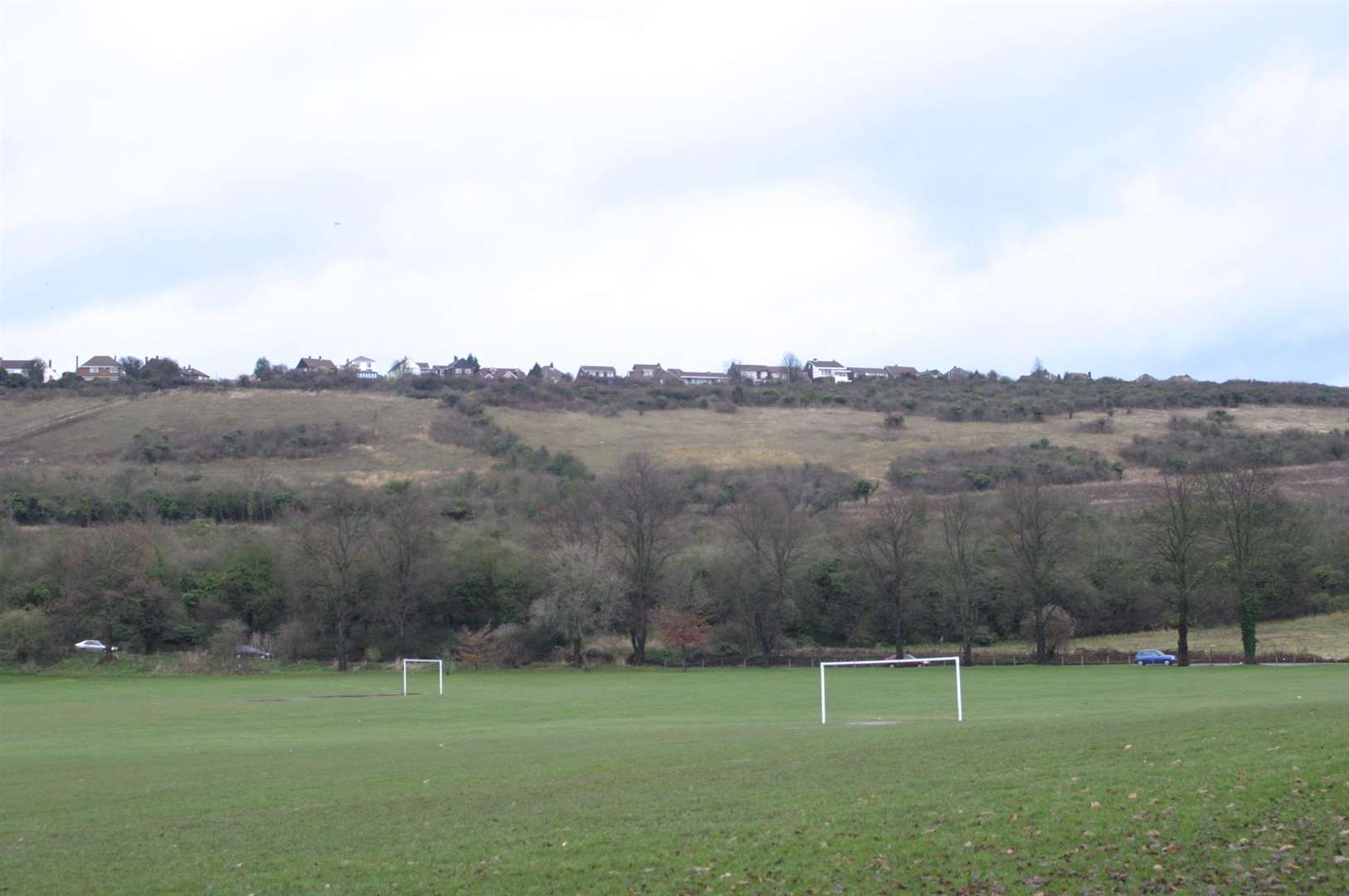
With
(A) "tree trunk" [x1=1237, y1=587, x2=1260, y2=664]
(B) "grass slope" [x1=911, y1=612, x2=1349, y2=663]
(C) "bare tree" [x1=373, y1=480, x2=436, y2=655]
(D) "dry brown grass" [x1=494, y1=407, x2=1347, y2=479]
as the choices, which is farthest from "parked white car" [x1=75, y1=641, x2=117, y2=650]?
(A) "tree trunk" [x1=1237, y1=587, x2=1260, y2=664]

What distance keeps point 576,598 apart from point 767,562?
1549 cm

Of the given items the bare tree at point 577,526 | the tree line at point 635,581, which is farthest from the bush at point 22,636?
the bare tree at point 577,526

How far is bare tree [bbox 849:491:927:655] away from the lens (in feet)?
272

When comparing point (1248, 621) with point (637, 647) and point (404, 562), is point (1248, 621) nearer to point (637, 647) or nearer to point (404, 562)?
point (637, 647)

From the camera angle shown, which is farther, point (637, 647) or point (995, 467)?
point (995, 467)

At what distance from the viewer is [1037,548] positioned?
253 feet

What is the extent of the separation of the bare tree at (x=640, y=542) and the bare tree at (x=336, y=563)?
20078 mm

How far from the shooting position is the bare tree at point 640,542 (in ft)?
279

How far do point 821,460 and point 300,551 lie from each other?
216 ft

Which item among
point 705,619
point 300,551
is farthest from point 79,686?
point 705,619

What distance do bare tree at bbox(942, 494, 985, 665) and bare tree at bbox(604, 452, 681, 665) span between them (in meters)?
21.6

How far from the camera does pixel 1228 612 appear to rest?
78312 mm

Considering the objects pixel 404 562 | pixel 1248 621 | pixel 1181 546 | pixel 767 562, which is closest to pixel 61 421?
pixel 404 562

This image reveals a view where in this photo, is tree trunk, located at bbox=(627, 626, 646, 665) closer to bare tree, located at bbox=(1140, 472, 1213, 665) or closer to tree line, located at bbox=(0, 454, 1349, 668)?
tree line, located at bbox=(0, 454, 1349, 668)
